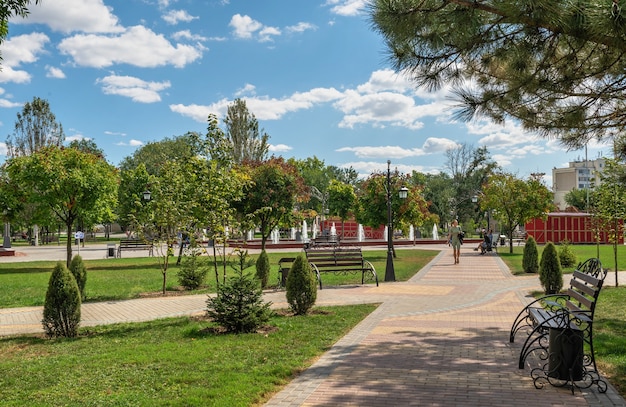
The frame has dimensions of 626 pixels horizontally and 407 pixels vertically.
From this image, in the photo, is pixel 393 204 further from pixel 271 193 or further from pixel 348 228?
pixel 348 228

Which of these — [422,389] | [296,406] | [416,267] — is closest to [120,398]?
[296,406]

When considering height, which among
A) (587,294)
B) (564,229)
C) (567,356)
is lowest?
(567,356)

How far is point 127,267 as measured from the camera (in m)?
21.3

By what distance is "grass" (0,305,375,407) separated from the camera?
494 centimetres

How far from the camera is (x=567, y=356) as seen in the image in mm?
5281

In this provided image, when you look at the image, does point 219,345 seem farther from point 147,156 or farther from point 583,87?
point 147,156

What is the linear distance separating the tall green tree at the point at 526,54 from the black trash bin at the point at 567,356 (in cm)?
297

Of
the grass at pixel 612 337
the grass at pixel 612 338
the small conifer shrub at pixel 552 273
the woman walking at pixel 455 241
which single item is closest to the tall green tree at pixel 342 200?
the woman walking at pixel 455 241

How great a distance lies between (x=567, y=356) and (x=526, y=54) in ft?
12.0

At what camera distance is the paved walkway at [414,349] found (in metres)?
4.94

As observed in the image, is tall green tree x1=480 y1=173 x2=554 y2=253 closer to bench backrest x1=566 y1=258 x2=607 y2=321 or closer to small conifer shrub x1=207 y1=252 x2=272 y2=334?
bench backrest x1=566 y1=258 x2=607 y2=321

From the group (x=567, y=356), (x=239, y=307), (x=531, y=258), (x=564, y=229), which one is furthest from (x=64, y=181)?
(x=564, y=229)

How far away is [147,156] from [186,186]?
60.6 meters

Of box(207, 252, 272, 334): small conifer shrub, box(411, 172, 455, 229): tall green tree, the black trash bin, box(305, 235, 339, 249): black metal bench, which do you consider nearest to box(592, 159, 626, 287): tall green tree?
the black trash bin
